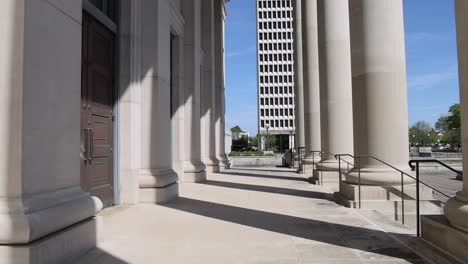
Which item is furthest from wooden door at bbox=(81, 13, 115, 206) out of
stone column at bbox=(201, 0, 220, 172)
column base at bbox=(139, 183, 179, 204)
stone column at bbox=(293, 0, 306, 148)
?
stone column at bbox=(293, 0, 306, 148)

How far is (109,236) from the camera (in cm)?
734

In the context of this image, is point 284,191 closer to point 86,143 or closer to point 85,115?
point 86,143

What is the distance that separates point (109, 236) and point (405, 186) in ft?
25.3

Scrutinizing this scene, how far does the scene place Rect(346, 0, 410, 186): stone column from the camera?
10680 mm

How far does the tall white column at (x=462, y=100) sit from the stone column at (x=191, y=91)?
1407 cm

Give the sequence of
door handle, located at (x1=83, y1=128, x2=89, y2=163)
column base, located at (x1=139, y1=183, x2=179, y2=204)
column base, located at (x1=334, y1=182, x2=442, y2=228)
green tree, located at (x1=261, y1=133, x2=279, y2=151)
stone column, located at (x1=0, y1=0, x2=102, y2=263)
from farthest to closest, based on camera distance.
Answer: green tree, located at (x1=261, y1=133, x2=279, y2=151)
column base, located at (x1=139, y1=183, x2=179, y2=204)
column base, located at (x1=334, y1=182, x2=442, y2=228)
door handle, located at (x1=83, y1=128, x2=89, y2=163)
stone column, located at (x1=0, y1=0, x2=102, y2=263)

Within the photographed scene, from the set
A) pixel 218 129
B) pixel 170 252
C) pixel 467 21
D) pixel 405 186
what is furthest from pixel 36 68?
pixel 218 129

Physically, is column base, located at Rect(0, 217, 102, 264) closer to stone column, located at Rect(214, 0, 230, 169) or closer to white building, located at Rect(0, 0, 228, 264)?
white building, located at Rect(0, 0, 228, 264)

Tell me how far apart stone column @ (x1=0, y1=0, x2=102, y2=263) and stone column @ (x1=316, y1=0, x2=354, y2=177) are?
13.4 m

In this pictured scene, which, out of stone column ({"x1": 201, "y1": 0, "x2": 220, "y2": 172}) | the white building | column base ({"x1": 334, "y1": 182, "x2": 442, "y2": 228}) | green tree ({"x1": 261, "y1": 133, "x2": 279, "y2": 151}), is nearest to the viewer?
the white building

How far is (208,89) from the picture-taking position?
Answer: 26391 millimetres

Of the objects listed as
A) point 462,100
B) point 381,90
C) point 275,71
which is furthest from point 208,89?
point 275,71

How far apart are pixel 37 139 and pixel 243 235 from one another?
13.6 feet

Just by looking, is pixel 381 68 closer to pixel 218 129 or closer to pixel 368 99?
pixel 368 99
